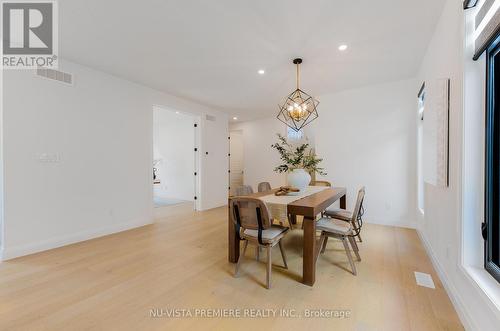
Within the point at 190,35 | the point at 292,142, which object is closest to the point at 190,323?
the point at 190,35

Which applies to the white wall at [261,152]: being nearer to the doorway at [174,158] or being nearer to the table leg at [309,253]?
the doorway at [174,158]

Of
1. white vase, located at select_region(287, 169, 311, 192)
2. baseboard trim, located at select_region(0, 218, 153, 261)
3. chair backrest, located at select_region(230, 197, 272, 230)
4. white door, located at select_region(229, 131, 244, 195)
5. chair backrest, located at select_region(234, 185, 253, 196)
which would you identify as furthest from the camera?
white door, located at select_region(229, 131, 244, 195)

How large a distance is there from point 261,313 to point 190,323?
0.54 m

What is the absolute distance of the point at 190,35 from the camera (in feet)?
8.09

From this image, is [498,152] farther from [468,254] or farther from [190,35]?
[190,35]

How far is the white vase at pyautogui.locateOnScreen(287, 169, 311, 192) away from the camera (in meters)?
2.83

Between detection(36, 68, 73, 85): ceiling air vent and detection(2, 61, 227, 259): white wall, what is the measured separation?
0.08 m

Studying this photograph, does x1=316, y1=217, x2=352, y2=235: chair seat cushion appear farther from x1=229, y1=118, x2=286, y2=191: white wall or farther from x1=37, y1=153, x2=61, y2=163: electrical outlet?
x1=229, y1=118, x2=286, y2=191: white wall

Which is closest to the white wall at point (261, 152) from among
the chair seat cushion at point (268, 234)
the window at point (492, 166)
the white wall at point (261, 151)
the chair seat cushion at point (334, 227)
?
the white wall at point (261, 151)

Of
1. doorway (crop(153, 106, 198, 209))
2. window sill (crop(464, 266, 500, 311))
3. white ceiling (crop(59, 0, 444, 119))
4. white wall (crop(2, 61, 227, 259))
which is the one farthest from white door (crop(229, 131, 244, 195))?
window sill (crop(464, 266, 500, 311))

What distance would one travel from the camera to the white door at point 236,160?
7.64 meters

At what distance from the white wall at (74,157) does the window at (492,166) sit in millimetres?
4476

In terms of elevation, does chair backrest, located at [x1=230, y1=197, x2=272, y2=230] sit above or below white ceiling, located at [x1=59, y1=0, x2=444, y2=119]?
below

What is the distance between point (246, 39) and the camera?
2553 millimetres
